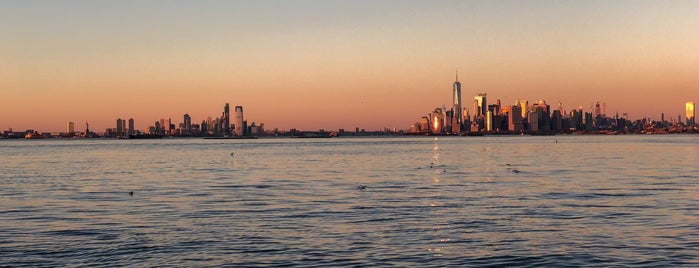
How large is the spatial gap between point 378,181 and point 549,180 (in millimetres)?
13929

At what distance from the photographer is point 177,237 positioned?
3108 centimetres

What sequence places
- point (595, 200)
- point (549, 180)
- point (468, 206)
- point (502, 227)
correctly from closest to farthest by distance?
point (502, 227) < point (468, 206) < point (595, 200) < point (549, 180)

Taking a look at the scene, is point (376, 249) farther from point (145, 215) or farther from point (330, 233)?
point (145, 215)

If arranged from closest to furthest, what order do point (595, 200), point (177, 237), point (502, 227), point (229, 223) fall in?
1. point (177, 237)
2. point (502, 227)
3. point (229, 223)
4. point (595, 200)

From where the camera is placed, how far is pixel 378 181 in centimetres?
6512

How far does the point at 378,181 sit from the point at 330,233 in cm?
3359

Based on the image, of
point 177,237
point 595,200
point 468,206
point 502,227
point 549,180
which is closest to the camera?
point 177,237

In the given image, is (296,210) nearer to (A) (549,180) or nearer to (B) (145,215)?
(B) (145,215)

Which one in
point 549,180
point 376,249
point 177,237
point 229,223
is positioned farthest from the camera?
point 549,180

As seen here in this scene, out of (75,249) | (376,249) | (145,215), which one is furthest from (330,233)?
(145,215)

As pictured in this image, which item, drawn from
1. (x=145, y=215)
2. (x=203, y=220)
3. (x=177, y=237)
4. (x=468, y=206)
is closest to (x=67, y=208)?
(x=145, y=215)

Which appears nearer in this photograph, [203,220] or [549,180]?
[203,220]

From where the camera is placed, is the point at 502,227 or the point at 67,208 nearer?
the point at 502,227

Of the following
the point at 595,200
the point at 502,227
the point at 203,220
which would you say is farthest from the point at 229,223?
the point at 595,200
